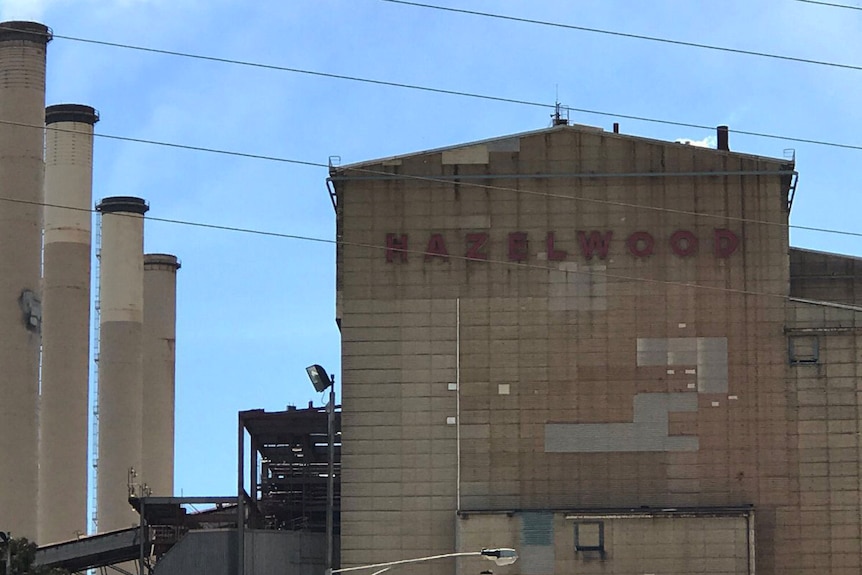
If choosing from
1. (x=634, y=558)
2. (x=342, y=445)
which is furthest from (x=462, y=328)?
(x=634, y=558)

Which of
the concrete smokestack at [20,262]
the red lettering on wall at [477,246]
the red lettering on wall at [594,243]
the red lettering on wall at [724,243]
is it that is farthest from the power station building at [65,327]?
the red lettering on wall at [724,243]

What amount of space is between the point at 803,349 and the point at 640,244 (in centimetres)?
1001

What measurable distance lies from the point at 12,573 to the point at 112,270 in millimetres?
80495

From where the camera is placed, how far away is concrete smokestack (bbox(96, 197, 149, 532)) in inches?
5876

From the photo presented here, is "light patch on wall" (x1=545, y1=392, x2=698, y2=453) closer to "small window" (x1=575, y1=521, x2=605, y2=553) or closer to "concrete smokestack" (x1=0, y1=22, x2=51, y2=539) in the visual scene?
"small window" (x1=575, y1=521, x2=605, y2=553)

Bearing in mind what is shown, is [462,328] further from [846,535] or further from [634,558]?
[846,535]

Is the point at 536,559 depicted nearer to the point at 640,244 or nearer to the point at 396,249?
the point at 640,244

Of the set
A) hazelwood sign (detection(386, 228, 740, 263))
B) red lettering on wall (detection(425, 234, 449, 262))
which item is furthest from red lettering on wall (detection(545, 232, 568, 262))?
red lettering on wall (detection(425, 234, 449, 262))

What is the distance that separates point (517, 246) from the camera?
90000mm

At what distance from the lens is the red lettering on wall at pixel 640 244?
89.8 m

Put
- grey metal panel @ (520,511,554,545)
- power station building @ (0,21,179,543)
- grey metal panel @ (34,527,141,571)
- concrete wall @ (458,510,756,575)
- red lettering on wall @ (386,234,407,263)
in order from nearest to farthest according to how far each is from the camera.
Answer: concrete wall @ (458,510,756,575), grey metal panel @ (520,511,554,545), red lettering on wall @ (386,234,407,263), grey metal panel @ (34,527,141,571), power station building @ (0,21,179,543)

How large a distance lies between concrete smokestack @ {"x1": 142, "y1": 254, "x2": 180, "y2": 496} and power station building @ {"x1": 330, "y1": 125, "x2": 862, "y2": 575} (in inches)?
3072

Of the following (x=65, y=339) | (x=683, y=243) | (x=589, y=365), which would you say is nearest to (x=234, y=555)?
(x=589, y=365)

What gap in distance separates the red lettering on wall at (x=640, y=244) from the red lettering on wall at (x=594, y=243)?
1121 millimetres
